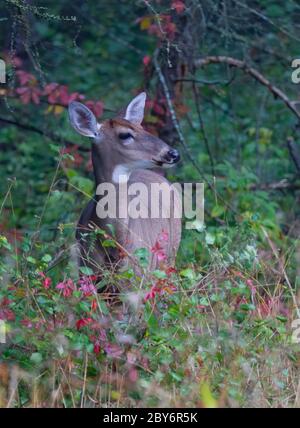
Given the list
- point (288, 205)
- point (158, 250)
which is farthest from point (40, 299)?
point (288, 205)

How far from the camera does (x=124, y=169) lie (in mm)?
7055

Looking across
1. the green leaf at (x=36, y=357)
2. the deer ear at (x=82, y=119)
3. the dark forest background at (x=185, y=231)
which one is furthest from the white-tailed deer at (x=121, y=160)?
the green leaf at (x=36, y=357)

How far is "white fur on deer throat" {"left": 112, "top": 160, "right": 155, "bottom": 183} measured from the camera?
7020mm

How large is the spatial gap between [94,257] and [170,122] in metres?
2.47

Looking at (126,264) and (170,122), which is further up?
(170,122)

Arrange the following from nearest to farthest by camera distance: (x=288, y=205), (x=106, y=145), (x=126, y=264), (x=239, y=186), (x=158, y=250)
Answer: (x=158, y=250) → (x=126, y=264) → (x=106, y=145) → (x=239, y=186) → (x=288, y=205)

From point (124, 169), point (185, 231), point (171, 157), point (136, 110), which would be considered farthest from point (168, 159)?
point (185, 231)

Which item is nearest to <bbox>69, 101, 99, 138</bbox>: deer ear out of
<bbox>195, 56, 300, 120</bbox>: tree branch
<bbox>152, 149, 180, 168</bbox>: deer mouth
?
<bbox>152, 149, 180, 168</bbox>: deer mouth

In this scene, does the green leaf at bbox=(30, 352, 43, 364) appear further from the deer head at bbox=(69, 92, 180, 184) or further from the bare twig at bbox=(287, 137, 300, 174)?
the bare twig at bbox=(287, 137, 300, 174)

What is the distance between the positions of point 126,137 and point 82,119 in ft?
1.03

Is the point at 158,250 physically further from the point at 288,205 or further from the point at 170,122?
the point at 288,205

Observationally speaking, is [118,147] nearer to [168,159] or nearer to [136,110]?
[168,159]

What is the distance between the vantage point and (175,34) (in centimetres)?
863

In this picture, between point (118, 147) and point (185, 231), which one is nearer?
point (118, 147)
